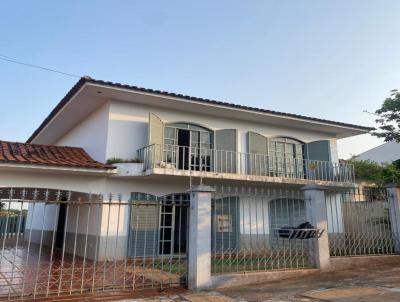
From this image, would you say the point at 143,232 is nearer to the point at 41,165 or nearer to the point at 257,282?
the point at 41,165

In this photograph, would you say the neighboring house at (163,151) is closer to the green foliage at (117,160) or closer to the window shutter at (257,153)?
the window shutter at (257,153)

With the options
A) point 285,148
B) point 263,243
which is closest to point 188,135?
point 285,148

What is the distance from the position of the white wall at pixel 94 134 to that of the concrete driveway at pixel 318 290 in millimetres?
6419

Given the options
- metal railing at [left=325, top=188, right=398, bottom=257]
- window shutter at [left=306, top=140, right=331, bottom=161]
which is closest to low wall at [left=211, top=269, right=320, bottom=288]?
metal railing at [left=325, top=188, right=398, bottom=257]

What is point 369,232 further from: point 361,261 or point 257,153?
point 257,153

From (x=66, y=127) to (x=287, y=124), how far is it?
9279mm

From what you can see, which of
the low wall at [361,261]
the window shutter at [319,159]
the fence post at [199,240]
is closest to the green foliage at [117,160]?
the fence post at [199,240]

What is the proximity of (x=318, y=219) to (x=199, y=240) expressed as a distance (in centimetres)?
300

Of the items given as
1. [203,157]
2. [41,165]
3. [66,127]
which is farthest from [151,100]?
[66,127]

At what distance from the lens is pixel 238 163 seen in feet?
41.6

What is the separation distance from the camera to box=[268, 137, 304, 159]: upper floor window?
552 inches

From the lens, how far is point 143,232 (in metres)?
10.6

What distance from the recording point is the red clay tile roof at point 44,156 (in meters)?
9.05

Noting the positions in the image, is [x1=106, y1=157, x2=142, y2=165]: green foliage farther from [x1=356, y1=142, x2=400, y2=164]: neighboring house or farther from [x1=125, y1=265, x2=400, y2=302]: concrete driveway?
[x1=356, y1=142, x2=400, y2=164]: neighboring house
